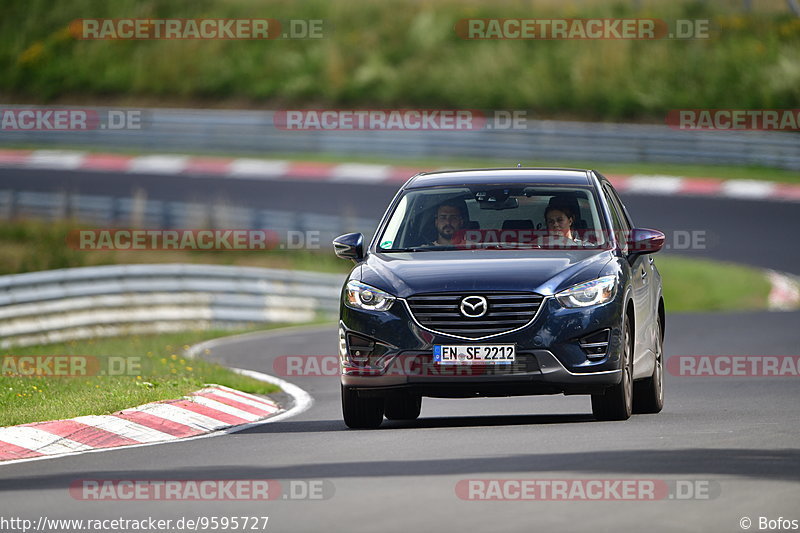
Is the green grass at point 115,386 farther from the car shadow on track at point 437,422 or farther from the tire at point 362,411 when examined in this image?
the tire at point 362,411

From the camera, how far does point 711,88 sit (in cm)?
4409

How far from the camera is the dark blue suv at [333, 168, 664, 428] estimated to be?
11180mm

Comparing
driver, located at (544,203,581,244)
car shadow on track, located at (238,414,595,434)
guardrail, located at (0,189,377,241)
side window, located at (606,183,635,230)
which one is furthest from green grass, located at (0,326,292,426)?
guardrail, located at (0,189,377,241)

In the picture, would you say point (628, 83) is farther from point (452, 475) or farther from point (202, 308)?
point (452, 475)

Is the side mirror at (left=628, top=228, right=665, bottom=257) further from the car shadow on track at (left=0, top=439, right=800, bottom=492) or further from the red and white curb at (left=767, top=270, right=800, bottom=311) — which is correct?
the red and white curb at (left=767, top=270, right=800, bottom=311)

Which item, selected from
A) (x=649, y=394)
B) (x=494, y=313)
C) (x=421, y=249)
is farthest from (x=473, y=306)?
(x=649, y=394)

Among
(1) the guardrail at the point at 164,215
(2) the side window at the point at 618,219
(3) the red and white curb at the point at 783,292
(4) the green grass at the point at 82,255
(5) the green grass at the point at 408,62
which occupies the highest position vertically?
(5) the green grass at the point at 408,62

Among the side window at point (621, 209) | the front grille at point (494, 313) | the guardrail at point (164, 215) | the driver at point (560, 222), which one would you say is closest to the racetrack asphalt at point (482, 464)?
the front grille at point (494, 313)

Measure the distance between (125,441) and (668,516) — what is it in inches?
204

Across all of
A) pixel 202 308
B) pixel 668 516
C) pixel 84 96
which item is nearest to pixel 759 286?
pixel 202 308

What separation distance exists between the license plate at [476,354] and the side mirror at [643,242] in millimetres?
1562

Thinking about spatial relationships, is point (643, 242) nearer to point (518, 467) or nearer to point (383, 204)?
point (518, 467)

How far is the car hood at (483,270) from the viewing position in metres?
11.2

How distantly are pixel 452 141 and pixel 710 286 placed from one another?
13530 millimetres
